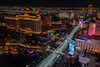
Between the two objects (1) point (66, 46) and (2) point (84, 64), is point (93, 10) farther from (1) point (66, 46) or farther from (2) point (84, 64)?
(2) point (84, 64)

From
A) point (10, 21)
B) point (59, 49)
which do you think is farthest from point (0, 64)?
point (10, 21)

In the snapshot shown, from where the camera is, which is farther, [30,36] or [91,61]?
[30,36]

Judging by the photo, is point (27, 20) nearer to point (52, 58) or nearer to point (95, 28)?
point (52, 58)

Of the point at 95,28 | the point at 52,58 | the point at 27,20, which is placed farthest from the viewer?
the point at 95,28

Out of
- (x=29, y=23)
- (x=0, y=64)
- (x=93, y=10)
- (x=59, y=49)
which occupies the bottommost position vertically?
(x=0, y=64)

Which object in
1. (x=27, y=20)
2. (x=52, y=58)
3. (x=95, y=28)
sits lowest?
(x=52, y=58)

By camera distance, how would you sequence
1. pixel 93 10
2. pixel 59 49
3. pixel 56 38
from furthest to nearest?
pixel 93 10, pixel 56 38, pixel 59 49

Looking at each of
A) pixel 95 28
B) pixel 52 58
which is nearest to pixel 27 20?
pixel 52 58

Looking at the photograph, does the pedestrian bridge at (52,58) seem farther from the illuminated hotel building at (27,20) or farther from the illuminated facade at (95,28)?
the illuminated facade at (95,28)
